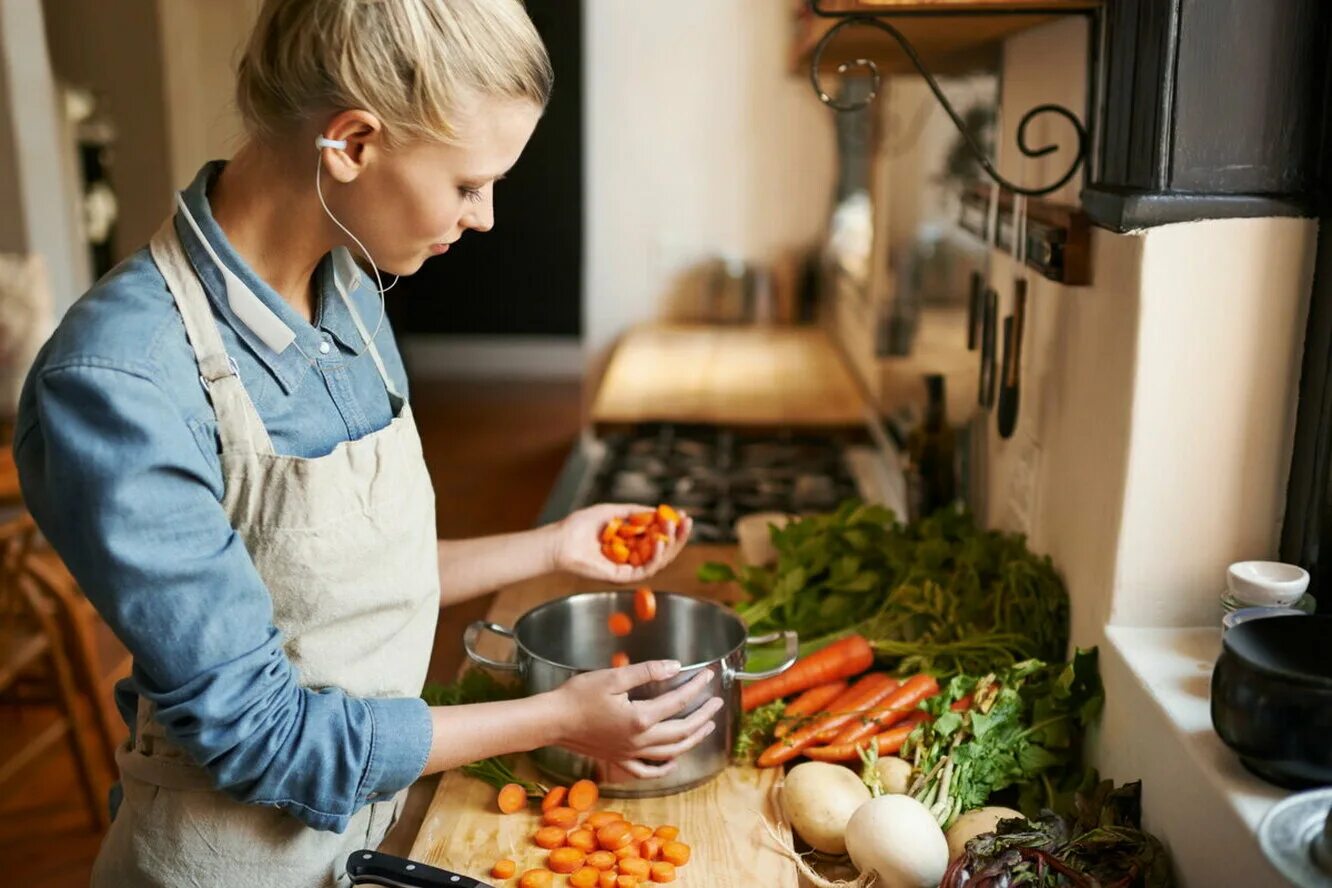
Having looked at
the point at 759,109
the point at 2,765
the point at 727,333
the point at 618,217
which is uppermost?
the point at 759,109

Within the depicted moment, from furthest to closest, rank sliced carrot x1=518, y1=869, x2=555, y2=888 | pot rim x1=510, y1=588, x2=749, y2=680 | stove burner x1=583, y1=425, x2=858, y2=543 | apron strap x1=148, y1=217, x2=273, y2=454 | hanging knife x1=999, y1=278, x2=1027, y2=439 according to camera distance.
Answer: stove burner x1=583, y1=425, x2=858, y2=543 < hanging knife x1=999, y1=278, x2=1027, y2=439 < pot rim x1=510, y1=588, x2=749, y2=680 < sliced carrot x1=518, y1=869, x2=555, y2=888 < apron strap x1=148, y1=217, x2=273, y2=454

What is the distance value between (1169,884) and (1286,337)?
0.53 metres

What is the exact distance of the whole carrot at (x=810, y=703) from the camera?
1526 mm

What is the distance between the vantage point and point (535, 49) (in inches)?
43.9

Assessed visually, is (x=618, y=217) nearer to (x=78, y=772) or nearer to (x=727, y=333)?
(x=727, y=333)

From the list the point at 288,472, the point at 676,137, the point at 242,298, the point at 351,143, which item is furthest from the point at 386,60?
the point at 676,137

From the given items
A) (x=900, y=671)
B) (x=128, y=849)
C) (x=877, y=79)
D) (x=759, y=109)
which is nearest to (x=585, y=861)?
(x=128, y=849)

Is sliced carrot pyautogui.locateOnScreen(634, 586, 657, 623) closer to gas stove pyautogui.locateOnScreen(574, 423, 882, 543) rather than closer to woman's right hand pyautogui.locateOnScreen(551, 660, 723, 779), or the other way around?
woman's right hand pyautogui.locateOnScreen(551, 660, 723, 779)

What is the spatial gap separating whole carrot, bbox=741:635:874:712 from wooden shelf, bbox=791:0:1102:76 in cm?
75

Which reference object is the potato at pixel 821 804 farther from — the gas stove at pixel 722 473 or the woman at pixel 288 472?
the gas stove at pixel 722 473

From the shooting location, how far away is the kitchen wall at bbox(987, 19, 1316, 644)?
4.11 feet

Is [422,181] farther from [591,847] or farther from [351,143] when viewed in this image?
[591,847]

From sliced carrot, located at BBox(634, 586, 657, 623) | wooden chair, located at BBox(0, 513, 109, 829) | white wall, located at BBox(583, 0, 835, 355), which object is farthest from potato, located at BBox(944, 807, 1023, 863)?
white wall, located at BBox(583, 0, 835, 355)

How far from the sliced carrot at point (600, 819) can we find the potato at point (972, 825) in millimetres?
332
